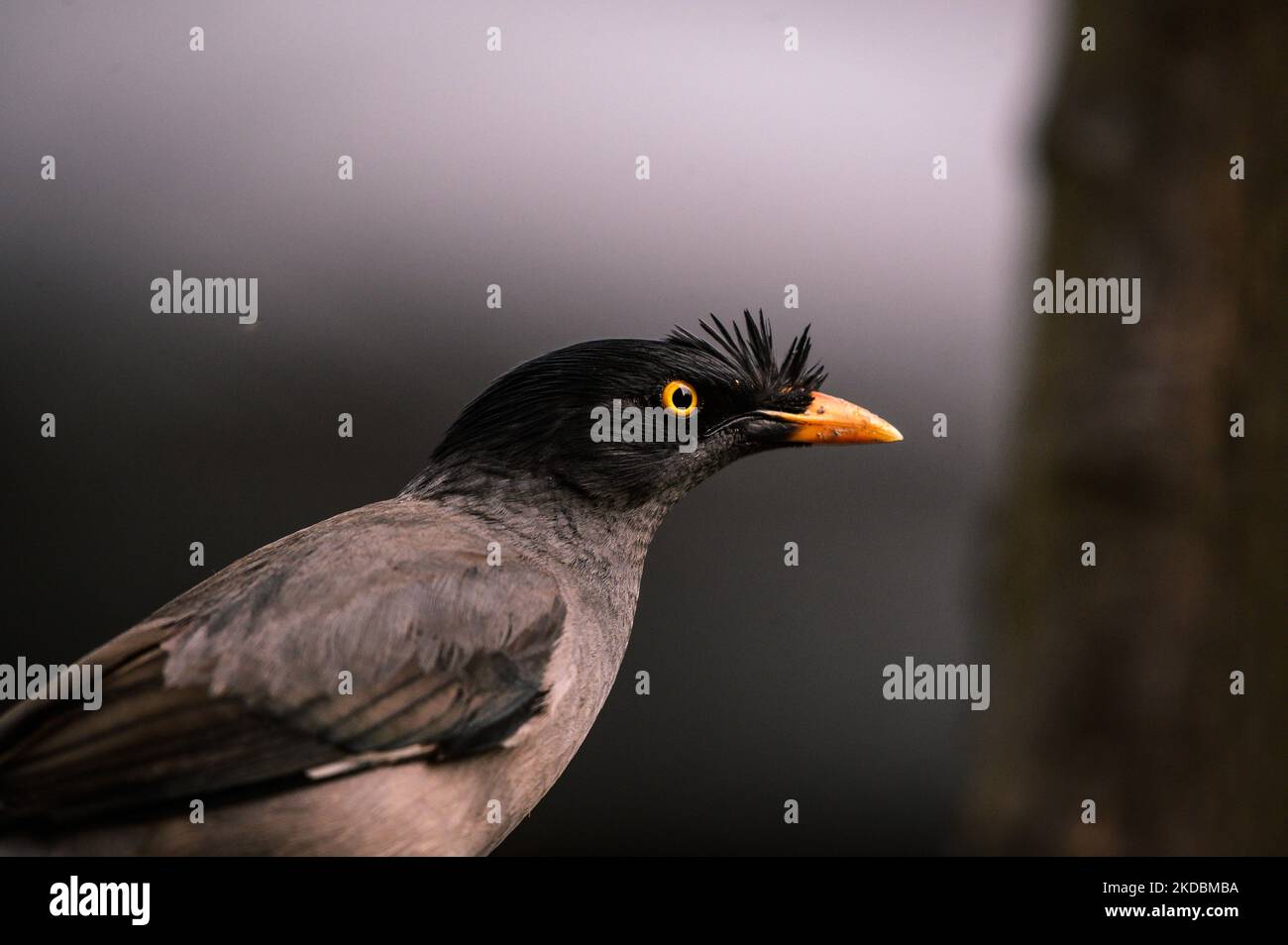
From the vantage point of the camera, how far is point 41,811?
2.46 metres

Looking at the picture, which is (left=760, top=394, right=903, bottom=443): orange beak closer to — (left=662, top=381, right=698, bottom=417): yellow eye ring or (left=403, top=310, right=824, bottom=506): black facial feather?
(left=403, top=310, right=824, bottom=506): black facial feather

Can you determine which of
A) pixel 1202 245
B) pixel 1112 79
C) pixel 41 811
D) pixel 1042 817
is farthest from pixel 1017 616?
pixel 41 811

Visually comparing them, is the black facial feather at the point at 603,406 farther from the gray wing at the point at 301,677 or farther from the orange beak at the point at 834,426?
the gray wing at the point at 301,677

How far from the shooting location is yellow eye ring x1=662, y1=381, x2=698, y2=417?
3268 millimetres

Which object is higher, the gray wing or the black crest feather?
the black crest feather

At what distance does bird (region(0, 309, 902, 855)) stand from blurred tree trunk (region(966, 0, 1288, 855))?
90.6 inches

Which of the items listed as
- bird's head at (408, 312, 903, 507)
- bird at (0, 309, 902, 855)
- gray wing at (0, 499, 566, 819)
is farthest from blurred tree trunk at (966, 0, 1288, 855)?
gray wing at (0, 499, 566, 819)

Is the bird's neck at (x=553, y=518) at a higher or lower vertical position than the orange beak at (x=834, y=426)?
lower

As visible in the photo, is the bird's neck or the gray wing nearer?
the gray wing

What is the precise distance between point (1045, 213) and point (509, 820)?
13.9ft

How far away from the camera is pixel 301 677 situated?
105 inches

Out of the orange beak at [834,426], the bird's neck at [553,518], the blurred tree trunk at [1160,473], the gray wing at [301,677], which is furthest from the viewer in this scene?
the blurred tree trunk at [1160,473]

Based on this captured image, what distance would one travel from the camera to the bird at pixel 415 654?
2527mm

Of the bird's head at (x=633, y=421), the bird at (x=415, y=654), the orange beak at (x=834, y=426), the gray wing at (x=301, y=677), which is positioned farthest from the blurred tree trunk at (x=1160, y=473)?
the gray wing at (x=301, y=677)
